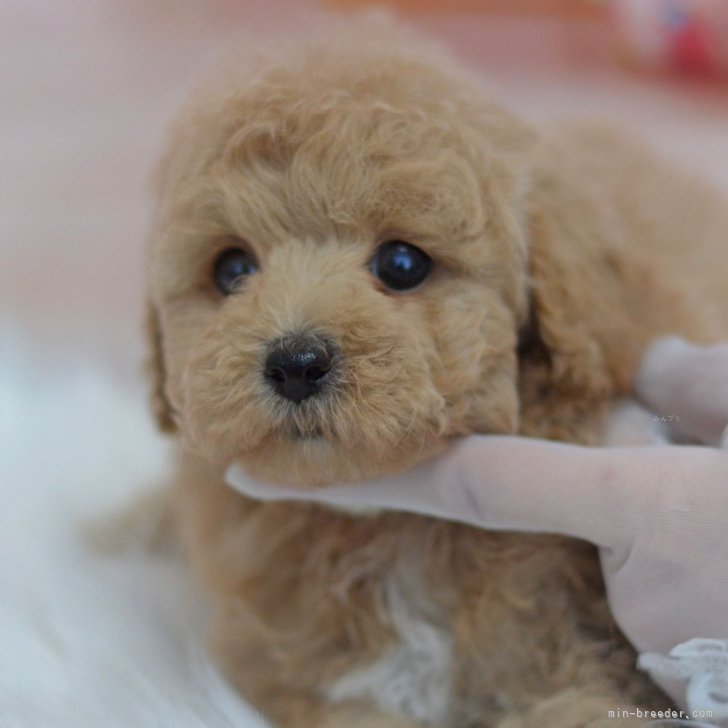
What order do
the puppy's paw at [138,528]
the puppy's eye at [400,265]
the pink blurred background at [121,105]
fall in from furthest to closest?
the pink blurred background at [121,105]
the puppy's paw at [138,528]
the puppy's eye at [400,265]

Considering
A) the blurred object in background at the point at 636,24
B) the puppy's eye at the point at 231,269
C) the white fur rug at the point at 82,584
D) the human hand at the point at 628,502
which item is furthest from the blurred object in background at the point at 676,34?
the puppy's eye at the point at 231,269

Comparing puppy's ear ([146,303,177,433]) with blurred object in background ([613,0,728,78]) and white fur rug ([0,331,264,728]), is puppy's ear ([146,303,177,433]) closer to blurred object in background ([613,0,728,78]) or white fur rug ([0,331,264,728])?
white fur rug ([0,331,264,728])

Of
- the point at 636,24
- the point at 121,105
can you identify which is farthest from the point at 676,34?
the point at 121,105

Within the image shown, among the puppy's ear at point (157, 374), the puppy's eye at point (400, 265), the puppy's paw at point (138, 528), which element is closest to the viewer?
the puppy's eye at point (400, 265)

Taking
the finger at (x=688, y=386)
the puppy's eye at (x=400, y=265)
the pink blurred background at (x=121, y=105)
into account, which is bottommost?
the finger at (x=688, y=386)

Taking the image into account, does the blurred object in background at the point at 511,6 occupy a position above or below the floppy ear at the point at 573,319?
above

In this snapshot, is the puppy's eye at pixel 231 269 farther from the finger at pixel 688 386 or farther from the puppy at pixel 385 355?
the finger at pixel 688 386

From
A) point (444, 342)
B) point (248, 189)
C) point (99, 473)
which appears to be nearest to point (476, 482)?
point (444, 342)
